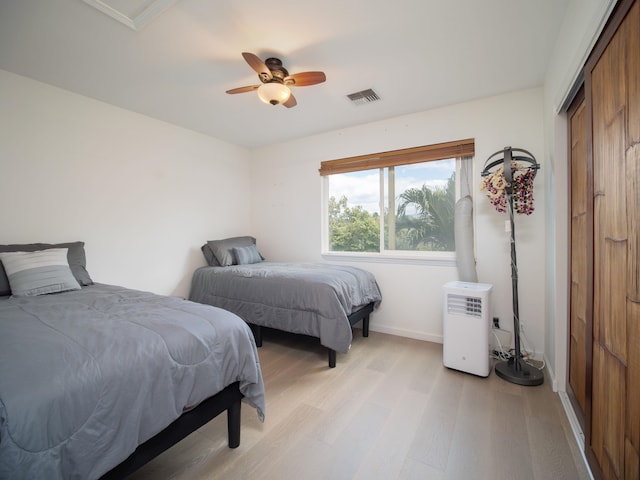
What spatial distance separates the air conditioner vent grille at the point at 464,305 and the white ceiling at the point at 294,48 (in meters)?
1.88

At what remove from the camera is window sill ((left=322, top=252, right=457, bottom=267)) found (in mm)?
2949

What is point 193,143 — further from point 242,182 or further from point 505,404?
point 505,404

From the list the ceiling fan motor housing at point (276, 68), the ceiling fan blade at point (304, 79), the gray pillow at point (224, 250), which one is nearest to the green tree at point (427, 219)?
the ceiling fan blade at point (304, 79)

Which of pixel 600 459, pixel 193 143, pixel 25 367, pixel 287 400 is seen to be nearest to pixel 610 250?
pixel 600 459

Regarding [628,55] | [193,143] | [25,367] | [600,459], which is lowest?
[600,459]

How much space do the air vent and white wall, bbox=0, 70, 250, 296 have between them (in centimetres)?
218

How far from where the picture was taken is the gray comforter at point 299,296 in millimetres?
2395

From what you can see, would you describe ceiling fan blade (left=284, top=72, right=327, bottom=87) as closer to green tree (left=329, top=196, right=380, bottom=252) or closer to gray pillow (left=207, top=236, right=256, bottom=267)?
green tree (left=329, top=196, right=380, bottom=252)

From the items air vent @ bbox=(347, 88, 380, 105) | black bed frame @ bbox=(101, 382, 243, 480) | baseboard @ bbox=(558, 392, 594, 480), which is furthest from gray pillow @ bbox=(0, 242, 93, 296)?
baseboard @ bbox=(558, 392, 594, 480)

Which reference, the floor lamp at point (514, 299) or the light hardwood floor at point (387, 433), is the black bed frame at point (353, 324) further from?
the floor lamp at point (514, 299)

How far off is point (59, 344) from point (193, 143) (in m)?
3.18

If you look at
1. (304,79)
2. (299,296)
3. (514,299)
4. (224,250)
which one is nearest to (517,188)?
(514,299)

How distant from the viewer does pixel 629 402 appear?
952 millimetres

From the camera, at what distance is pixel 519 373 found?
221cm
